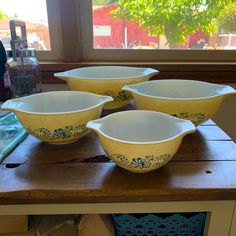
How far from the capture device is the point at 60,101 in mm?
606

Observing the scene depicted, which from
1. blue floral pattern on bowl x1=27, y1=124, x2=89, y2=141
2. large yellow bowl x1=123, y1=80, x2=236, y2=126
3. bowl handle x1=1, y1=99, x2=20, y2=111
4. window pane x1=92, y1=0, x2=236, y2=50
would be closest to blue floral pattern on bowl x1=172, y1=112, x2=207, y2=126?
large yellow bowl x1=123, y1=80, x2=236, y2=126

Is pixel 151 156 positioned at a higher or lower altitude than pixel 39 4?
lower

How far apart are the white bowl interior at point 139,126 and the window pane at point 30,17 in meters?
0.75

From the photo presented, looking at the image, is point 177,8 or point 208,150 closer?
point 208,150

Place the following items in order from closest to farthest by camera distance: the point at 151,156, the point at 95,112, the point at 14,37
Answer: the point at 151,156, the point at 95,112, the point at 14,37

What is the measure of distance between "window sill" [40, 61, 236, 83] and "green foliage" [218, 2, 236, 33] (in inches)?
6.5

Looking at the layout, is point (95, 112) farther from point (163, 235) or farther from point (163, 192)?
point (163, 235)

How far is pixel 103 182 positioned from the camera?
0.41m

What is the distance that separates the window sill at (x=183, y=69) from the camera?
40.7 inches

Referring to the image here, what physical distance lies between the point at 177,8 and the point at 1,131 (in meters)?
0.85

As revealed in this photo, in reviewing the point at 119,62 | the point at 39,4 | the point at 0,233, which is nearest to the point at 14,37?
the point at 39,4

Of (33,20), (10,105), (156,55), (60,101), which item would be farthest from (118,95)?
(33,20)

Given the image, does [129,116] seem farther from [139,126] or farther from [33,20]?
[33,20]

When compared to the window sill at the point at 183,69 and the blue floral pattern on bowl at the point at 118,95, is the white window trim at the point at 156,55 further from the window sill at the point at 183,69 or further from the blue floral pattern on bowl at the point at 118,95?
the blue floral pattern on bowl at the point at 118,95
